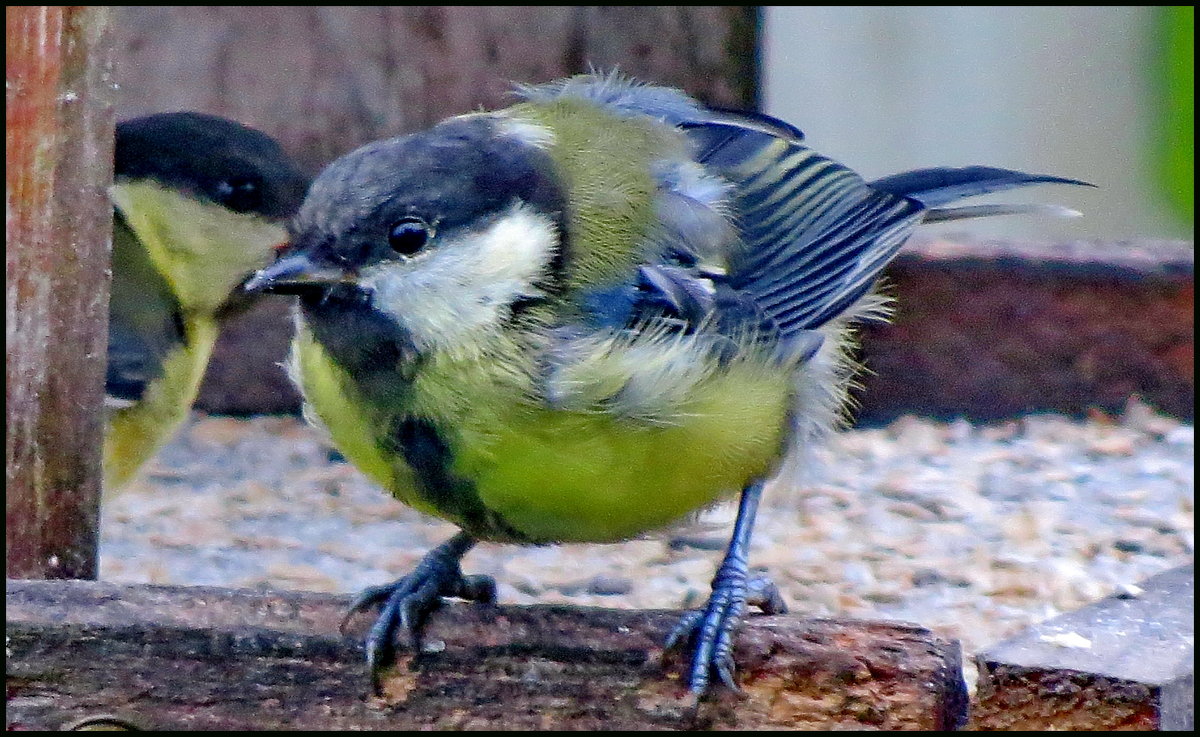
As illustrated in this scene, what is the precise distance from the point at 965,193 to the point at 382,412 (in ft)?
3.40

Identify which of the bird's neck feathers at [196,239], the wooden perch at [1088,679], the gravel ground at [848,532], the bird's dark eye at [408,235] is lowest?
the gravel ground at [848,532]

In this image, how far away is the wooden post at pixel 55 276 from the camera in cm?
175

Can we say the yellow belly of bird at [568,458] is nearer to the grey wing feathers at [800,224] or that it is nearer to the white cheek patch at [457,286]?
the white cheek patch at [457,286]

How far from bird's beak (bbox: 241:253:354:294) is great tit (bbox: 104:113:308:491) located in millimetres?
904

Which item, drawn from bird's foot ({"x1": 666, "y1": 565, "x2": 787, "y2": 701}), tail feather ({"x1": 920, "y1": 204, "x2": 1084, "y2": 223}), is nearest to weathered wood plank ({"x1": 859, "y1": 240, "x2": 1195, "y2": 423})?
tail feather ({"x1": 920, "y1": 204, "x2": 1084, "y2": 223})

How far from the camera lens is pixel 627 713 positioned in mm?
1437

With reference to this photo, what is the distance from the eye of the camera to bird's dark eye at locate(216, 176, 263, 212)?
254cm

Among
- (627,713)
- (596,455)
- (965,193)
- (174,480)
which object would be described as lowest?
(174,480)

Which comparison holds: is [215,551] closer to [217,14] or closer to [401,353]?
[401,353]

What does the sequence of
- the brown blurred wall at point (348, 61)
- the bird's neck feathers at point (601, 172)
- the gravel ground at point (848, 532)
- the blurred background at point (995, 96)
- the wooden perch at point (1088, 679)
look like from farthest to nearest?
the blurred background at point (995, 96) < the brown blurred wall at point (348, 61) < the gravel ground at point (848, 532) < the bird's neck feathers at point (601, 172) < the wooden perch at point (1088, 679)

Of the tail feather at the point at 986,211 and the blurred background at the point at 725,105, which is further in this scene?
the blurred background at the point at 725,105

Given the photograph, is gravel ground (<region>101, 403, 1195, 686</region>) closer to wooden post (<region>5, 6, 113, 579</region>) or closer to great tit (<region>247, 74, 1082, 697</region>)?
great tit (<region>247, 74, 1082, 697</region>)

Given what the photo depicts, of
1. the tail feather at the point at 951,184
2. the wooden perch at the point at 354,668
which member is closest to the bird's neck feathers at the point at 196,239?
the tail feather at the point at 951,184

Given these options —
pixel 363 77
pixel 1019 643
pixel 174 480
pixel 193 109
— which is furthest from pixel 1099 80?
pixel 1019 643
